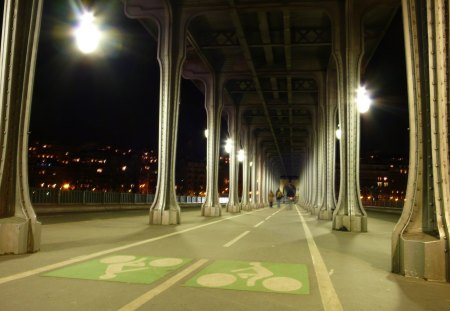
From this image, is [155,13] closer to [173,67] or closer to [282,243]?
[173,67]

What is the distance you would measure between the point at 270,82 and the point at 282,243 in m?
24.4

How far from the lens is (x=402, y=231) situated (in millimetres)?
7000

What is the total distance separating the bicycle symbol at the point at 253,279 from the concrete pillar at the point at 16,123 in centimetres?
385

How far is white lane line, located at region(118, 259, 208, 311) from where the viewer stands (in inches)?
182

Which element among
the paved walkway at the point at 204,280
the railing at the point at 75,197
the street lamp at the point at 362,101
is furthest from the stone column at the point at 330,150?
the paved walkway at the point at 204,280

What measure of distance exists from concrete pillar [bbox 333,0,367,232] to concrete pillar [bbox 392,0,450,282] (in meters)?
8.65

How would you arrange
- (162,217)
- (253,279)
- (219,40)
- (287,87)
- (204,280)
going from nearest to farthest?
1. (204,280)
2. (253,279)
3. (162,217)
4. (219,40)
5. (287,87)

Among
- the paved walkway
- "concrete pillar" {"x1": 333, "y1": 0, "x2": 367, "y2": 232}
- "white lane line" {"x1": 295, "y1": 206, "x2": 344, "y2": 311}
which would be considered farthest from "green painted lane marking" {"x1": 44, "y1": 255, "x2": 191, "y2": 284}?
"concrete pillar" {"x1": 333, "y1": 0, "x2": 367, "y2": 232}

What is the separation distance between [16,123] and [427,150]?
7614 millimetres

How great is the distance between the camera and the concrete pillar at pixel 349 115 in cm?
1570

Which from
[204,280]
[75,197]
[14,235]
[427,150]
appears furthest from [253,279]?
[75,197]

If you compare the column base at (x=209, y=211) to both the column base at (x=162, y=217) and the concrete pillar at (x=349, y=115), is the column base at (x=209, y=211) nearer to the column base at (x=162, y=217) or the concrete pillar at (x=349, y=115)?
the column base at (x=162, y=217)

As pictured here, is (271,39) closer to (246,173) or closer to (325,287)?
(325,287)

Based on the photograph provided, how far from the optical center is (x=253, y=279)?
6207mm
